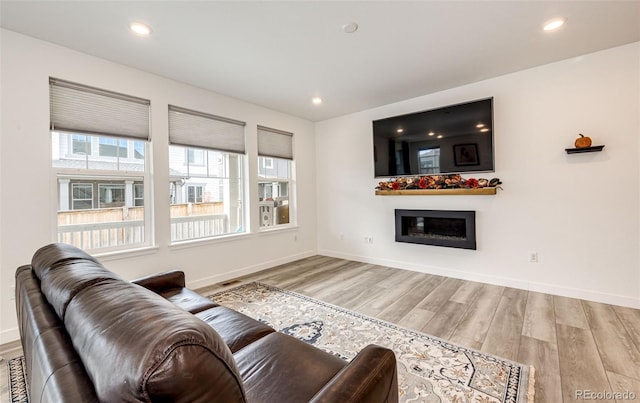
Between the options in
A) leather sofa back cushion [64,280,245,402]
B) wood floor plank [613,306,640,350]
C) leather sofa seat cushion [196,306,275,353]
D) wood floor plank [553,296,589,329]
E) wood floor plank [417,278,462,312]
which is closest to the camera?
leather sofa back cushion [64,280,245,402]

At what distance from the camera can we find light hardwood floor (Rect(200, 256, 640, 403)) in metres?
1.80

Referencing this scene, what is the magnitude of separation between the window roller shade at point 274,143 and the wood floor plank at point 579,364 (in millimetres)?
4063

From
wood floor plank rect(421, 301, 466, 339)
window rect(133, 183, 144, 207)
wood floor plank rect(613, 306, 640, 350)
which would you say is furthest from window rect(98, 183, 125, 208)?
wood floor plank rect(613, 306, 640, 350)

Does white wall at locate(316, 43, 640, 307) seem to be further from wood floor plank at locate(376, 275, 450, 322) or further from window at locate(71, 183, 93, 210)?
window at locate(71, 183, 93, 210)

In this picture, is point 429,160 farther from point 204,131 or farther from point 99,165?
point 99,165

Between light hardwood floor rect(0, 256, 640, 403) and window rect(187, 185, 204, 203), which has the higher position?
window rect(187, 185, 204, 203)

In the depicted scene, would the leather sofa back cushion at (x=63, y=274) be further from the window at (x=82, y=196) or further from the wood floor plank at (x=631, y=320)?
the wood floor plank at (x=631, y=320)

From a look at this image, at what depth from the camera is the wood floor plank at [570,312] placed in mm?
2473

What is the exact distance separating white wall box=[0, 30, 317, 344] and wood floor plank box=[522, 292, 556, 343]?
10.9ft

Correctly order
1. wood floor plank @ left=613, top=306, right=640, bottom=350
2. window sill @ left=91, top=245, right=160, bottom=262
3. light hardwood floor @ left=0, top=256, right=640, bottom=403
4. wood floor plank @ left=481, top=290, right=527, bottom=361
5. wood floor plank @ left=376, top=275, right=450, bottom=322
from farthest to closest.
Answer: window sill @ left=91, top=245, right=160, bottom=262
wood floor plank @ left=376, top=275, right=450, bottom=322
wood floor plank @ left=613, top=306, right=640, bottom=350
wood floor plank @ left=481, top=290, right=527, bottom=361
light hardwood floor @ left=0, top=256, right=640, bottom=403

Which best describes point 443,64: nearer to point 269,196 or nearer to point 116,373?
point 269,196

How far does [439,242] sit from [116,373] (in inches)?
154

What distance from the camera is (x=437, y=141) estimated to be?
3799 mm

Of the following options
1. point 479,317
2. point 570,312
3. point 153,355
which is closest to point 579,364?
point 479,317
